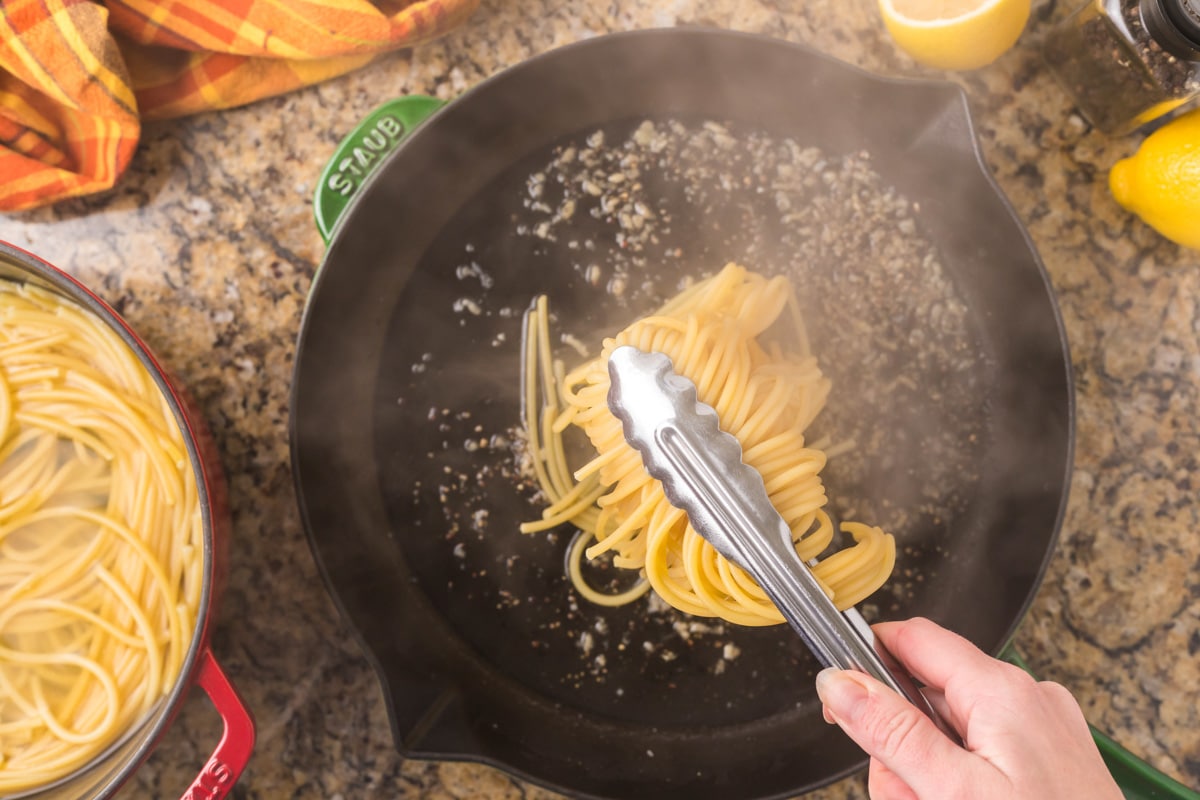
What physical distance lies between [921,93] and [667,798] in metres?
1.38

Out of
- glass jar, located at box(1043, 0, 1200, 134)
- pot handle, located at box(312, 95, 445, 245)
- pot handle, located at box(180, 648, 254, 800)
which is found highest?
glass jar, located at box(1043, 0, 1200, 134)

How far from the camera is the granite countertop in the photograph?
1.50 metres

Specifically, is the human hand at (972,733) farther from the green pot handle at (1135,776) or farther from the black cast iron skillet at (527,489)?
the black cast iron skillet at (527,489)

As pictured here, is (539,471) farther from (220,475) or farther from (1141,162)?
(1141,162)

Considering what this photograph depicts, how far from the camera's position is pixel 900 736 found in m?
0.95

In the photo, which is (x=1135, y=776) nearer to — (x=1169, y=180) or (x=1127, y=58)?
(x=1169, y=180)

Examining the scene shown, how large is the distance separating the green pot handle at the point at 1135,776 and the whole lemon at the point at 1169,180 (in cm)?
89

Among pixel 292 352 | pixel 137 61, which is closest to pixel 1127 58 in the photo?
pixel 292 352

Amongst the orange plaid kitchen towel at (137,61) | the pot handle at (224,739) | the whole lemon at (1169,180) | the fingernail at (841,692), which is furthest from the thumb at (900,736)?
the orange plaid kitchen towel at (137,61)

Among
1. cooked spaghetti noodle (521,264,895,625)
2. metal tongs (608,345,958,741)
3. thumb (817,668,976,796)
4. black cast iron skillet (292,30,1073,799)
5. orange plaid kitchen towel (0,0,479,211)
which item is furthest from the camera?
black cast iron skillet (292,30,1073,799)

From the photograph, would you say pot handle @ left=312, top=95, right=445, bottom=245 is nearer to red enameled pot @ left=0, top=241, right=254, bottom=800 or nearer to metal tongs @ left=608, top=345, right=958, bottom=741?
red enameled pot @ left=0, top=241, right=254, bottom=800

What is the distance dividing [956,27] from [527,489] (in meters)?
1.12

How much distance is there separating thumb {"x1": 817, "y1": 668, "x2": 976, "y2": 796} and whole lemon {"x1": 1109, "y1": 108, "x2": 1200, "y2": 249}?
3.32 ft

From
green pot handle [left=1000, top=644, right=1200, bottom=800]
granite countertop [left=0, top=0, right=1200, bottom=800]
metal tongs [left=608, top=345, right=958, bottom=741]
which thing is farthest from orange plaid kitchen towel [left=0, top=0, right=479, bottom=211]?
green pot handle [left=1000, top=644, right=1200, bottom=800]
